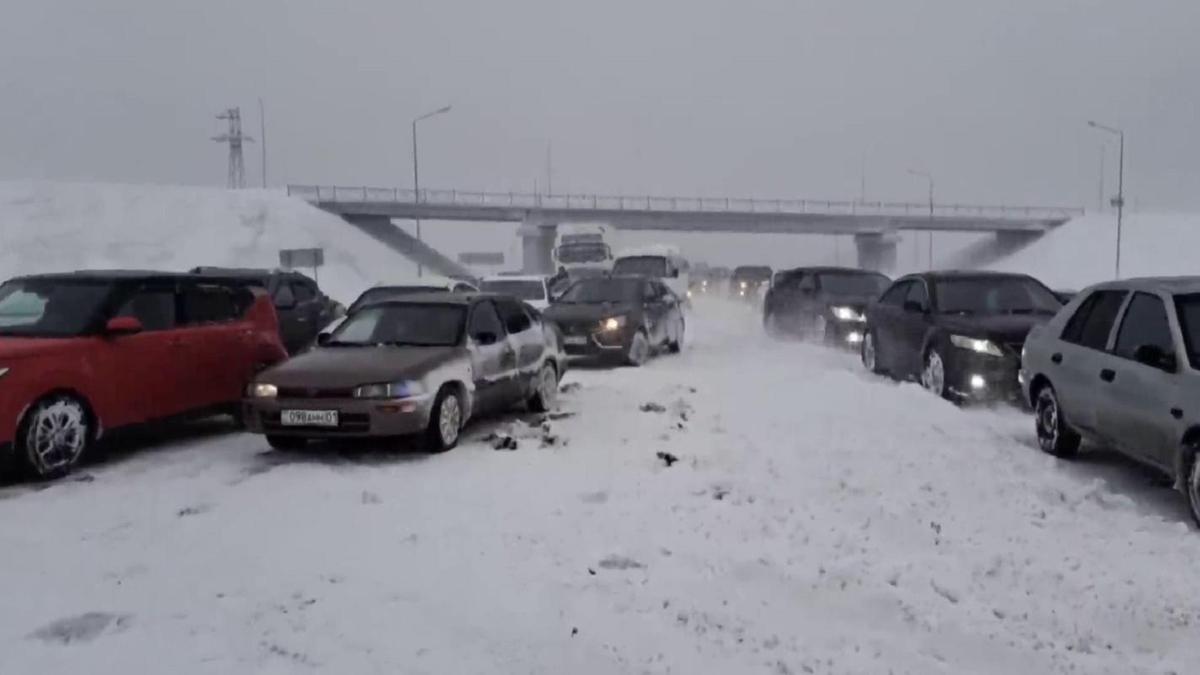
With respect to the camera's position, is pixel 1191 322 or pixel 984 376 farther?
pixel 984 376

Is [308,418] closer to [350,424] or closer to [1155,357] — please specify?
[350,424]

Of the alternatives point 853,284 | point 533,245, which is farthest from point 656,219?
point 853,284

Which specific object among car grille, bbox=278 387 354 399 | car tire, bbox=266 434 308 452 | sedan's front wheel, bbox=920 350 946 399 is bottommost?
car tire, bbox=266 434 308 452

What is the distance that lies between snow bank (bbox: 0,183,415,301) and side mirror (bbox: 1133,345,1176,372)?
44.4m

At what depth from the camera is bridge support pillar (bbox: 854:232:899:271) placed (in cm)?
7294

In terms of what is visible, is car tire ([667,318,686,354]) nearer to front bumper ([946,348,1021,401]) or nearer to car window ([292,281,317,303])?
car window ([292,281,317,303])

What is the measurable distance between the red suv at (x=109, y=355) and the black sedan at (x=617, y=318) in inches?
231

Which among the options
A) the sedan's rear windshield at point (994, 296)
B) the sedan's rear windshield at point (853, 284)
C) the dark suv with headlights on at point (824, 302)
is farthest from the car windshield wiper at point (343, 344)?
the sedan's rear windshield at point (853, 284)

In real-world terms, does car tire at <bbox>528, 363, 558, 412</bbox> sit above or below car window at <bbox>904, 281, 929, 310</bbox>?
below

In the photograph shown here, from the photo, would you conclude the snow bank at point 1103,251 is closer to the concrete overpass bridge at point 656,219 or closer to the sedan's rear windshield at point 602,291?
the concrete overpass bridge at point 656,219

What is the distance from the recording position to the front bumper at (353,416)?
849 cm

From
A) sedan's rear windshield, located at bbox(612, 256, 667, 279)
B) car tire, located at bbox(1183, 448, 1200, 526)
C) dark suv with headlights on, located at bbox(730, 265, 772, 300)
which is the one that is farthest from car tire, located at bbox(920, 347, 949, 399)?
dark suv with headlights on, located at bbox(730, 265, 772, 300)

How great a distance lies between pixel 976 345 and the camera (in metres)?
11.4

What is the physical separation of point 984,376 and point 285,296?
11.0m
